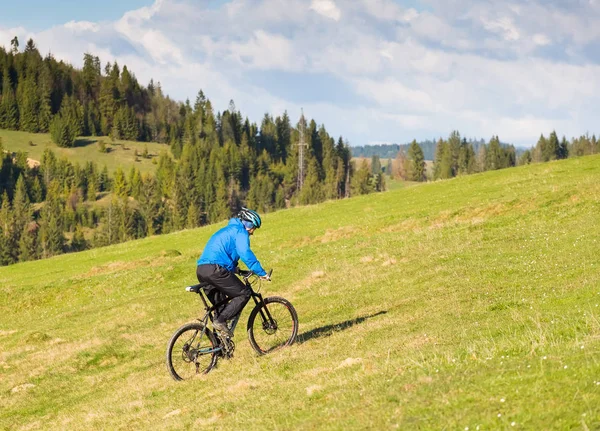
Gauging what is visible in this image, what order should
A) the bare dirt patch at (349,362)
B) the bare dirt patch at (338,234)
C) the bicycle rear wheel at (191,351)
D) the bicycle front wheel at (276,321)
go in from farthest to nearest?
the bare dirt patch at (338,234)
the bicycle front wheel at (276,321)
the bicycle rear wheel at (191,351)
the bare dirt patch at (349,362)

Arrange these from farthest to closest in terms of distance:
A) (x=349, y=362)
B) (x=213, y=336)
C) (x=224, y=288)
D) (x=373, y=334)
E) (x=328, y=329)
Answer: (x=328, y=329)
(x=373, y=334)
(x=213, y=336)
(x=224, y=288)
(x=349, y=362)

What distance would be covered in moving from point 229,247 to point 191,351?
245 cm

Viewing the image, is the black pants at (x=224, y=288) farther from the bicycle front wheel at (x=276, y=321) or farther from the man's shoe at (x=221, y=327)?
the bicycle front wheel at (x=276, y=321)

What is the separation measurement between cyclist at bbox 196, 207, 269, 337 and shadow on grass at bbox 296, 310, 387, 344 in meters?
2.35

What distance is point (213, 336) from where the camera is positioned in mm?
14617

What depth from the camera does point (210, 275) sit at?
14023mm

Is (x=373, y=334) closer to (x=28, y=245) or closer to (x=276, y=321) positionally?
(x=276, y=321)

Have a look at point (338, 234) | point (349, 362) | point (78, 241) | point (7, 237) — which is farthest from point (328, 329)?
point (78, 241)

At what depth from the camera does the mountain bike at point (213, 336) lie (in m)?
14.3

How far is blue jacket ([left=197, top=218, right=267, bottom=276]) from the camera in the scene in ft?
46.2

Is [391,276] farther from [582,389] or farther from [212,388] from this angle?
[582,389]

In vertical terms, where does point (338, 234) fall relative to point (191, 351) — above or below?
above

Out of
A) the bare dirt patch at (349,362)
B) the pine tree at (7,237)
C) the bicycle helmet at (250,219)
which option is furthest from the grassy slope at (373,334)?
the pine tree at (7,237)

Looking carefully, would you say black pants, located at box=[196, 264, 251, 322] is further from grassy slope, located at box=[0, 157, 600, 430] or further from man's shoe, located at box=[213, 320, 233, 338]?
grassy slope, located at box=[0, 157, 600, 430]
